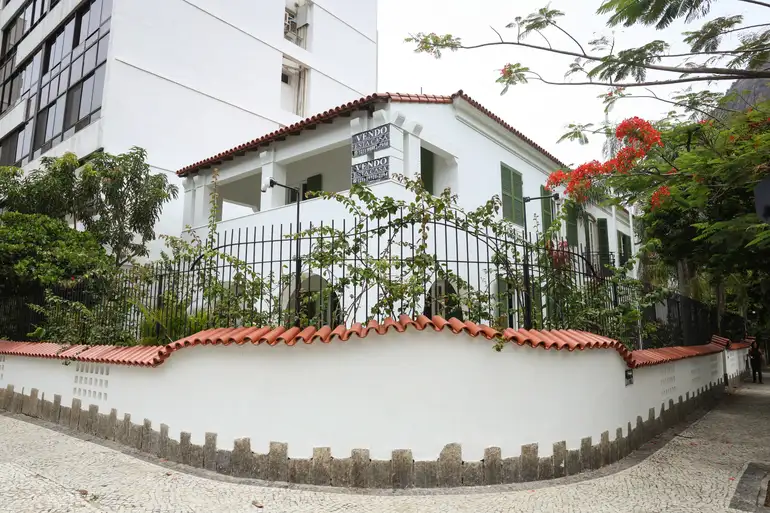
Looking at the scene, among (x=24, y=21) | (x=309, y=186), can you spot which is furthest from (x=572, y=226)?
(x=24, y=21)

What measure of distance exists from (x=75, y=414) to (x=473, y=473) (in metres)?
5.71

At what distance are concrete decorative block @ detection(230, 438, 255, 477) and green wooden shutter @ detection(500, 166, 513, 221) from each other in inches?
345

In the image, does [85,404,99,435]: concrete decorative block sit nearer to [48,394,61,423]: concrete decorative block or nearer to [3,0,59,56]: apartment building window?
[48,394,61,423]: concrete decorative block

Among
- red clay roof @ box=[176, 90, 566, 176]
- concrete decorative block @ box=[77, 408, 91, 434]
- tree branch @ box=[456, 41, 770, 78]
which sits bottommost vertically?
concrete decorative block @ box=[77, 408, 91, 434]

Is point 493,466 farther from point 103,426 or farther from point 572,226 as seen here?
point 572,226

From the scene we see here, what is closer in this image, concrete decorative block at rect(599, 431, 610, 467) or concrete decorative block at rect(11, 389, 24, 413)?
concrete decorative block at rect(599, 431, 610, 467)

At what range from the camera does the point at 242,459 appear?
5234mm

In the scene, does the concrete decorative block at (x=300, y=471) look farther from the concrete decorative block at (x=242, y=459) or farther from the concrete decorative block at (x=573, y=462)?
the concrete decorative block at (x=573, y=462)

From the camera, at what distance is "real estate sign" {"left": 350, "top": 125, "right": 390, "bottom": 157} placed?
9584 millimetres

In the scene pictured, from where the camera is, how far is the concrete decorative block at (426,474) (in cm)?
490

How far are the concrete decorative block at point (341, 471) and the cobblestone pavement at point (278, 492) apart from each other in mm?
175

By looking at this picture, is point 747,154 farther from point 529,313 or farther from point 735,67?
point 529,313

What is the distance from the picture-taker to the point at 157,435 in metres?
5.97

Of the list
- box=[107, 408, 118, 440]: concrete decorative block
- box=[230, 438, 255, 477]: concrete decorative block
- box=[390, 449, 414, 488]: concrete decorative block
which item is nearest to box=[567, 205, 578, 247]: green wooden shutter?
box=[390, 449, 414, 488]: concrete decorative block
